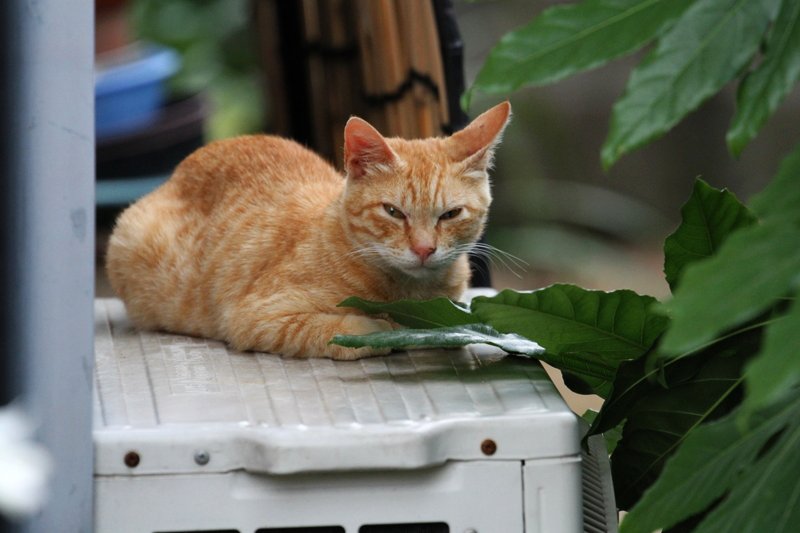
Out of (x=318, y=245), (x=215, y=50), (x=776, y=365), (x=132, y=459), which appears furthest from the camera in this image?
(x=215, y=50)

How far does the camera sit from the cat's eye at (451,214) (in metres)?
1.72

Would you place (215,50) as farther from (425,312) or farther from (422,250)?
(425,312)

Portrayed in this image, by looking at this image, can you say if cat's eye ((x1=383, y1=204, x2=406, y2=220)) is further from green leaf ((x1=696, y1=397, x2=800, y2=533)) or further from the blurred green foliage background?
the blurred green foliage background

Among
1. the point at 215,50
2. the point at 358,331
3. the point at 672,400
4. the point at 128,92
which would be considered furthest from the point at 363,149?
the point at 215,50

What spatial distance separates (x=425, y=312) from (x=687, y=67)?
669mm

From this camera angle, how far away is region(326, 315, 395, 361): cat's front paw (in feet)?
4.82

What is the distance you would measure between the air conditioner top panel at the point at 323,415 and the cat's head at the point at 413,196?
28 cm

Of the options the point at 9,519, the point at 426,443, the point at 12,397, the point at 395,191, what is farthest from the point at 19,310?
the point at 395,191

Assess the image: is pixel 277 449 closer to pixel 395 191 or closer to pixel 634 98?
pixel 634 98

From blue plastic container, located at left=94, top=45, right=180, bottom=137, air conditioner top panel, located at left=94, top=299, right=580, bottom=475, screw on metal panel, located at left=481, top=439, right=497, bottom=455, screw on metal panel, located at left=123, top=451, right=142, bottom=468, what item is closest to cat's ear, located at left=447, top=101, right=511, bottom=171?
air conditioner top panel, located at left=94, top=299, right=580, bottom=475

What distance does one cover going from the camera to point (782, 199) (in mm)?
682

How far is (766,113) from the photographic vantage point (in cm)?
74

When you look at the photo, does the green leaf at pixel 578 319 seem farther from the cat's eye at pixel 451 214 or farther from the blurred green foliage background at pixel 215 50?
the blurred green foliage background at pixel 215 50

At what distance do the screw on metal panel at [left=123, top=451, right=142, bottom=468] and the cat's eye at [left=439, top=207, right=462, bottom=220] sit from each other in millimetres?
737
